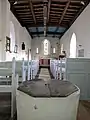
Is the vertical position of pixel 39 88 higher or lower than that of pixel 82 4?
lower

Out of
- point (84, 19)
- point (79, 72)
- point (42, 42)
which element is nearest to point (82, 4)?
point (84, 19)

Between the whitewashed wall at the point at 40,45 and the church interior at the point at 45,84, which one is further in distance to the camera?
the whitewashed wall at the point at 40,45

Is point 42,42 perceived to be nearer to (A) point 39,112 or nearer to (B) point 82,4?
(B) point 82,4

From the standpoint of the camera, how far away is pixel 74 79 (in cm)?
477

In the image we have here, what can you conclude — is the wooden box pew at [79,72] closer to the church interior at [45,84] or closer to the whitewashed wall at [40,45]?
the church interior at [45,84]

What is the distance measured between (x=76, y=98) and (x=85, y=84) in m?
2.66

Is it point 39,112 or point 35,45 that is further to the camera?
point 35,45

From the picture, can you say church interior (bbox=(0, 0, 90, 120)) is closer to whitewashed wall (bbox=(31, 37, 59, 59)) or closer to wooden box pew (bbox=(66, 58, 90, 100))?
wooden box pew (bbox=(66, 58, 90, 100))

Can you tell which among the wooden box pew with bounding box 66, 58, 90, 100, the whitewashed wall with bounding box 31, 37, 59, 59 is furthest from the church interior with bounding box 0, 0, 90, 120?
the whitewashed wall with bounding box 31, 37, 59, 59

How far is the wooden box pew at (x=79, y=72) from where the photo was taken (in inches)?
187

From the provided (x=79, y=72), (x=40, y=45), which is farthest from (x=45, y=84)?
(x=40, y=45)

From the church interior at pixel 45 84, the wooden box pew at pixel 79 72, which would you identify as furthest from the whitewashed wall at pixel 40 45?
the wooden box pew at pixel 79 72

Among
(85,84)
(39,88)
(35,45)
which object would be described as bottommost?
(85,84)

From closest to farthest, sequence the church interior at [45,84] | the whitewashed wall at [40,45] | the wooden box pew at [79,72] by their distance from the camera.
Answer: the church interior at [45,84]
the wooden box pew at [79,72]
the whitewashed wall at [40,45]
